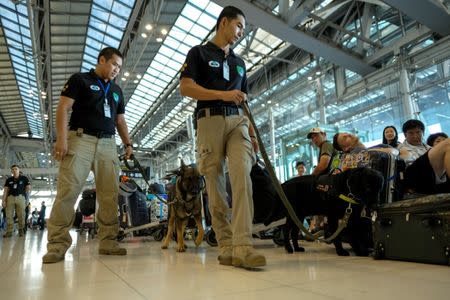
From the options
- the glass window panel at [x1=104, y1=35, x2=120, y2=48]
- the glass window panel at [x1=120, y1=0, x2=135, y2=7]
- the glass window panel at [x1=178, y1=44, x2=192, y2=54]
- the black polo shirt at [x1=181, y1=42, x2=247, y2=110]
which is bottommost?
the black polo shirt at [x1=181, y1=42, x2=247, y2=110]

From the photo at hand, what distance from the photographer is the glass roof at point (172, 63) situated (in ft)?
32.0

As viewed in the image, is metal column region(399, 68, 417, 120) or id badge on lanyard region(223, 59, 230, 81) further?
metal column region(399, 68, 417, 120)

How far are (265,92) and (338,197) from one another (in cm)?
950

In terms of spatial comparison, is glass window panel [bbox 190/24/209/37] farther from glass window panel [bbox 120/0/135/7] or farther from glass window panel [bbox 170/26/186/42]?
glass window panel [bbox 120/0/135/7]

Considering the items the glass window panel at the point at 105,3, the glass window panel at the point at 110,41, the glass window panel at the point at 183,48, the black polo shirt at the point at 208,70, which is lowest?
the black polo shirt at the point at 208,70

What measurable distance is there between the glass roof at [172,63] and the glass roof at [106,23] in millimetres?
1369

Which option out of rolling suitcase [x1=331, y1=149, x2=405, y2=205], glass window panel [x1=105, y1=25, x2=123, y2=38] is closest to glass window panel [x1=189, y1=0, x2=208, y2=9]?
glass window panel [x1=105, y1=25, x2=123, y2=38]

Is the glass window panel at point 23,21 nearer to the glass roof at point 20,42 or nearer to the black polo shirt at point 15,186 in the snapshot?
the glass roof at point 20,42

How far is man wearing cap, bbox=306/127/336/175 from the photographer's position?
12.8ft

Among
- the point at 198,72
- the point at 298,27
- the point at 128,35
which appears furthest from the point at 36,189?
the point at 198,72

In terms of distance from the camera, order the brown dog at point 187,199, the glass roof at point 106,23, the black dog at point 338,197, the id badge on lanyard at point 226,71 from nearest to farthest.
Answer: the id badge on lanyard at point 226,71 → the black dog at point 338,197 → the brown dog at point 187,199 → the glass roof at point 106,23

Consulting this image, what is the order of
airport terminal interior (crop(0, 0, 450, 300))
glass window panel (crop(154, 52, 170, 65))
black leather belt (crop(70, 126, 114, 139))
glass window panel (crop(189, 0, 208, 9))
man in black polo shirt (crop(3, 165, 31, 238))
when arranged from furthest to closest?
glass window panel (crop(154, 52, 170, 65))
glass window panel (crop(189, 0, 208, 9))
man in black polo shirt (crop(3, 165, 31, 238))
black leather belt (crop(70, 126, 114, 139))
airport terminal interior (crop(0, 0, 450, 300))

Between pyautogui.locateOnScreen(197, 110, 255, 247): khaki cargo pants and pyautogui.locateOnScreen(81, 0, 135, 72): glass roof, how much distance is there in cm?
860

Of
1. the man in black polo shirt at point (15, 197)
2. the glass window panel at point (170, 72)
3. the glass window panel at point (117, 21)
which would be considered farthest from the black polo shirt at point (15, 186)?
the glass window panel at point (170, 72)
